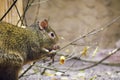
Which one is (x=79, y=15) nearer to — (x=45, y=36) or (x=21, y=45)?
(x=45, y=36)

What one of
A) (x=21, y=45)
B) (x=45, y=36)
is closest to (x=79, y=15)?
(x=45, y=36)

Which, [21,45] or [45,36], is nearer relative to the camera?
[21,45]

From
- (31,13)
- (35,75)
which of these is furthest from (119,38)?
(35,75)

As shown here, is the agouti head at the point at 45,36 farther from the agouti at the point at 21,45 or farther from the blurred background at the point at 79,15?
the blurred background at the point at 79,15

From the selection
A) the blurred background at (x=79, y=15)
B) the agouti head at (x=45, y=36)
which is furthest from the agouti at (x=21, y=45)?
the blurred background at (x=79, y=15)

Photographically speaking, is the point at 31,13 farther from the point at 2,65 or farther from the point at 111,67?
the point at 2,65

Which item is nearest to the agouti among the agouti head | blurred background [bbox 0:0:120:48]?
the agouti head

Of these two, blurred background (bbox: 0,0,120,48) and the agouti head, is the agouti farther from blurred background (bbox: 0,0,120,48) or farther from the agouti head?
blurred background (bbox: 0,0,120,48)
